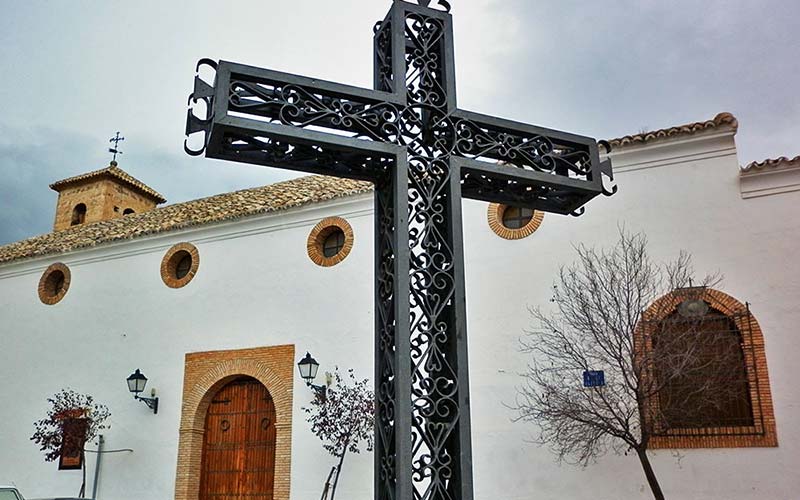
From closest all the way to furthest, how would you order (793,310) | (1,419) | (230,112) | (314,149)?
(230,112)
(314,149)
(793,310)
(1,419)

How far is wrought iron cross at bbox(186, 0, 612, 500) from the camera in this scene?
2914 millimetres

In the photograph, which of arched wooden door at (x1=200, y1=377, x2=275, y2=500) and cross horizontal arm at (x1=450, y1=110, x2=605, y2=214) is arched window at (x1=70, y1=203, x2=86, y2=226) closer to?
arched wooden door at (x1=200, y1=377, x2=275, y2=500)

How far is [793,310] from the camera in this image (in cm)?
952

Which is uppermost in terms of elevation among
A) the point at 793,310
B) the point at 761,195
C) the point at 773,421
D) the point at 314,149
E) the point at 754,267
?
the point at 761,195

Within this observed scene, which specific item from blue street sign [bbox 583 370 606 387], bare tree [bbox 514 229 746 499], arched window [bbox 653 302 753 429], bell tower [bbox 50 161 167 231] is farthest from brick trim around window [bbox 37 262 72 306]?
arched window [bbox 653 302 753 429]

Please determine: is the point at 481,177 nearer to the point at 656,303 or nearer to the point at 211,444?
the point at 656,303

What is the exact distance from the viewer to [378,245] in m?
3.25

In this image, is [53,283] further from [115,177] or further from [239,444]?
[115,177]

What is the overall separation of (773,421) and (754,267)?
1975mm

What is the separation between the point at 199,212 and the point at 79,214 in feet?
37.2

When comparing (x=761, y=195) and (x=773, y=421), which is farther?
(x=761, y=195)

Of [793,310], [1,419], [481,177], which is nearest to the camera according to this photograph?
[481,177]

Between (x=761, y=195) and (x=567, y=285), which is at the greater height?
(x=761, y=195)

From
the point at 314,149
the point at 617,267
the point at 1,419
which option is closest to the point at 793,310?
the point at 617,267
